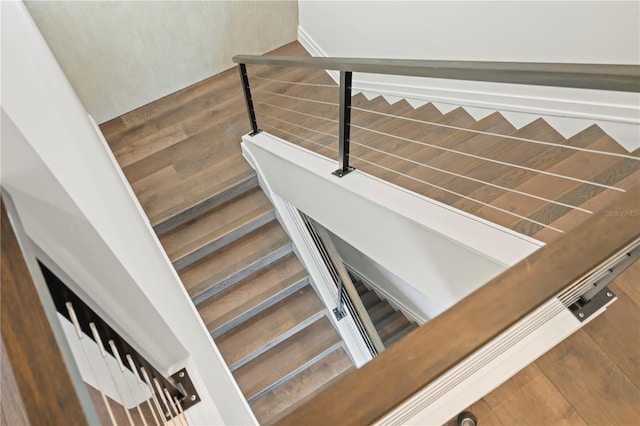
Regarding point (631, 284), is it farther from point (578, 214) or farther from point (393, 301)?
point (393, 301)

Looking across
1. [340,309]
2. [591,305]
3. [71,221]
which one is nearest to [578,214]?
[591,305]

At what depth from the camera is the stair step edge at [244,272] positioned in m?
3.14

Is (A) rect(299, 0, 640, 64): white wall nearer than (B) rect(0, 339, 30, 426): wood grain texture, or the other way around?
(B) rect(0, 339, 30, 426): wood grain texture

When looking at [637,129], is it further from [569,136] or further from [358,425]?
[358,425]

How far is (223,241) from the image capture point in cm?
322

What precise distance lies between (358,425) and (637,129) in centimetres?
197

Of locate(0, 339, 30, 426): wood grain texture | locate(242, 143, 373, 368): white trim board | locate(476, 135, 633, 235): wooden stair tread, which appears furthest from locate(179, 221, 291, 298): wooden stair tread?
locate(0, 339, 30, 426): wood grain texture

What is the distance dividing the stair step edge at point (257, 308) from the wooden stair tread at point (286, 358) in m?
0.30

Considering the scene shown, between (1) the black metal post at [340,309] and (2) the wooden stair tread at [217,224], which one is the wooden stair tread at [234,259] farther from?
(1) the black metal post at [340,309]

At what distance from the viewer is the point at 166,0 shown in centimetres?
336

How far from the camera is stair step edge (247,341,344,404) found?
3.12 m

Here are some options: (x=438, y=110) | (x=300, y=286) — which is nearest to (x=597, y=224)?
(x=438, y=110)

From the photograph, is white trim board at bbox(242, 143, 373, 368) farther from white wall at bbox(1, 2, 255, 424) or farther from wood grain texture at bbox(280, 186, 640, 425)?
wood grain texture at bbox(280, 186, 640, 425)

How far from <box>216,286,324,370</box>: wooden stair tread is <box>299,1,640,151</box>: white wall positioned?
1673 millimetres
